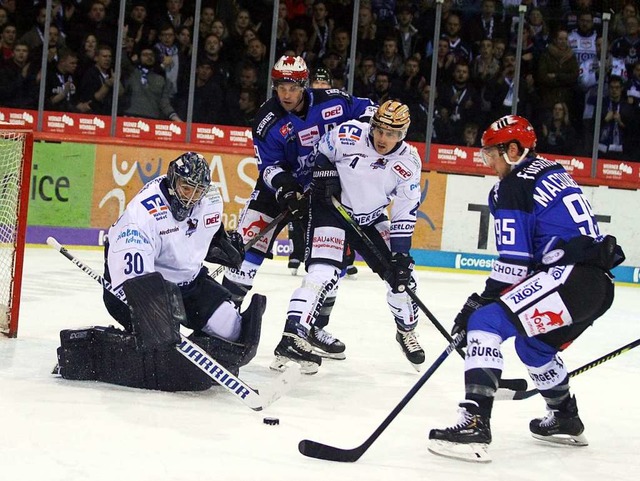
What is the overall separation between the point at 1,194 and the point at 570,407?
118 inches

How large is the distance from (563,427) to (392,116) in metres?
1.43

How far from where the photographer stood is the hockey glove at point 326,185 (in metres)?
4.59

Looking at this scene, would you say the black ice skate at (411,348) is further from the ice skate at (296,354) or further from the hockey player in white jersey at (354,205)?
the ice skate at (296,354)

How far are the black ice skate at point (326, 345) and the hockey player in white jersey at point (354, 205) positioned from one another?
0.31 m

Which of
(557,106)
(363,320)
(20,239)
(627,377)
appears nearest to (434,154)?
(557,106)

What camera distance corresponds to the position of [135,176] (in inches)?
310

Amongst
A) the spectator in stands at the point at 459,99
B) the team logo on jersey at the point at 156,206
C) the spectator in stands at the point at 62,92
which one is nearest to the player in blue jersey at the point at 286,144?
the team logo on jersey at the point at 156,206

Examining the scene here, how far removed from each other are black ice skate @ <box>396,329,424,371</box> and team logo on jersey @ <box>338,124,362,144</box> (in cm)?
88

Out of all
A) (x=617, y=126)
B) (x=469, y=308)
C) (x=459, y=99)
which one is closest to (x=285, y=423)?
(x=469, y=308)

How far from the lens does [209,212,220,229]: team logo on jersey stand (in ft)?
13.5

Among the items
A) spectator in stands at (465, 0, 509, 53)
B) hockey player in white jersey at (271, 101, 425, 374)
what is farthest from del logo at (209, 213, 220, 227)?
spectator in stands at (465, 0, 509, 53)

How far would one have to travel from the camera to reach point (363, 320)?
5.92 m

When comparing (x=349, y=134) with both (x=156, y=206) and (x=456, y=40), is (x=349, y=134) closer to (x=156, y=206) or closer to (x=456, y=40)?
(x=156, y=206)

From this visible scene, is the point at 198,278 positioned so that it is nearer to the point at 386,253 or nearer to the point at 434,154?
the point at 386,253
